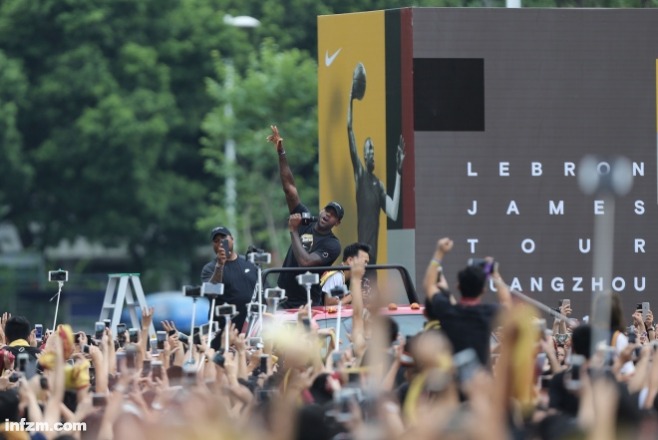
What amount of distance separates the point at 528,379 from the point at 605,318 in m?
1.71

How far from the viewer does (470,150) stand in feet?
64.0

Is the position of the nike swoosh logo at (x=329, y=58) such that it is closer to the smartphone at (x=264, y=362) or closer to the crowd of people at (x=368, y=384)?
the crowd of people at (x=368, y=384)

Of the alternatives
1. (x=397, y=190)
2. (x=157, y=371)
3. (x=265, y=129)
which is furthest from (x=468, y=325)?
(x=265, y=129)

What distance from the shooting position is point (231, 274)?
54.3 ft

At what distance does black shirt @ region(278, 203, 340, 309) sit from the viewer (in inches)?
655

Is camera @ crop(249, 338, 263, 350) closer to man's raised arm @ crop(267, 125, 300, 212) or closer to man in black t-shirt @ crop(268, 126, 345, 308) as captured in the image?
man in black t-shirt @ crop(268, 126, 345, 308)

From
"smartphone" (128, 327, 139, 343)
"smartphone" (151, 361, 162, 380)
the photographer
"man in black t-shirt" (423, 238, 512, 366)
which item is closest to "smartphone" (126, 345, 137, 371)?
"smartphone" (151, 361, 162, 380)

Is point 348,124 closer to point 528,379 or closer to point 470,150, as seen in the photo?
point 470,150

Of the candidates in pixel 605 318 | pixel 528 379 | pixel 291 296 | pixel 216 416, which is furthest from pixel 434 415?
pixel 291 296

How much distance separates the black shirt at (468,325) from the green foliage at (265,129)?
2701cm

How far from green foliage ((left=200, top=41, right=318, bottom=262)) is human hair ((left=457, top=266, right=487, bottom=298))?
27.0 m

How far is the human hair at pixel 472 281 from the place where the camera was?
35.0ft

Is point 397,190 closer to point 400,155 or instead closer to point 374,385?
point 400,155

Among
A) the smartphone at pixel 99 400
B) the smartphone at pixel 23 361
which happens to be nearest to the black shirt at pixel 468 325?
the smartphone at pixel 99 400
